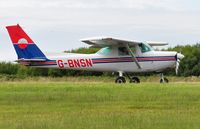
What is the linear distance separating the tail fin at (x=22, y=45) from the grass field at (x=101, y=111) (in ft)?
62.5

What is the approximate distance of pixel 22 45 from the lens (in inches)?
1656

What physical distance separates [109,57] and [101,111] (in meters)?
24.0

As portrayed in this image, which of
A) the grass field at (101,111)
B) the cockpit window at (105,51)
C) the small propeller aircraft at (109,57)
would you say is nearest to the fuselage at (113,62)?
the small propeller aircraft at (109,57)

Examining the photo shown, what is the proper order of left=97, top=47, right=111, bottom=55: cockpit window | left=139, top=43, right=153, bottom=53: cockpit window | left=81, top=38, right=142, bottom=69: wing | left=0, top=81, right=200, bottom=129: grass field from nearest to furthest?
left=0, top=81, right=200, bottom=129: grass field, left=81, top=38, right=142, bottom=69: wing, left=139, top=43, right=153, bottom=53: cockpit window, left=97, top=47, right=111, bottom=55: cockpit window

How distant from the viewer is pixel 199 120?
14344 mm

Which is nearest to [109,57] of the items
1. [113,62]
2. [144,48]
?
[113,62]

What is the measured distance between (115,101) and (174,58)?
1948 cm

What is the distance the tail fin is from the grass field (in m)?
19.0

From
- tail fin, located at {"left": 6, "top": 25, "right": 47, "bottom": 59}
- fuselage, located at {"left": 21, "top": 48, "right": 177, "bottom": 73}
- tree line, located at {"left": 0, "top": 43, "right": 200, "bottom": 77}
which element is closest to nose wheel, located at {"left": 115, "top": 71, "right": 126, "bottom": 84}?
fuselage, located at {"left": 21, "top": 48, "right": 177, "bottom": 73}

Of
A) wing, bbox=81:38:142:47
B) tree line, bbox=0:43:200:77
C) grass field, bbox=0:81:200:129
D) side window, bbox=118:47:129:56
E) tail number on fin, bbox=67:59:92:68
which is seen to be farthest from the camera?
tree line, bbox=0:43:200:77

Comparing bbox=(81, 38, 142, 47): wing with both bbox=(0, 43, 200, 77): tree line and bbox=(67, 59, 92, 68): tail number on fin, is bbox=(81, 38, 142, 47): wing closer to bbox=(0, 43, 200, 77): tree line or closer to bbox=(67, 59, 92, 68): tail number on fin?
bbox=(67, 59, 92, 68): tail number on fin

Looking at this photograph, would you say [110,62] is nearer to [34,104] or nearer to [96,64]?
[96,64]

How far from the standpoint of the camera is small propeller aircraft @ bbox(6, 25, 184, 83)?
39.4 metres

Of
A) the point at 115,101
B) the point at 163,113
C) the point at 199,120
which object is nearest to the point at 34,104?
the point at 115,101
